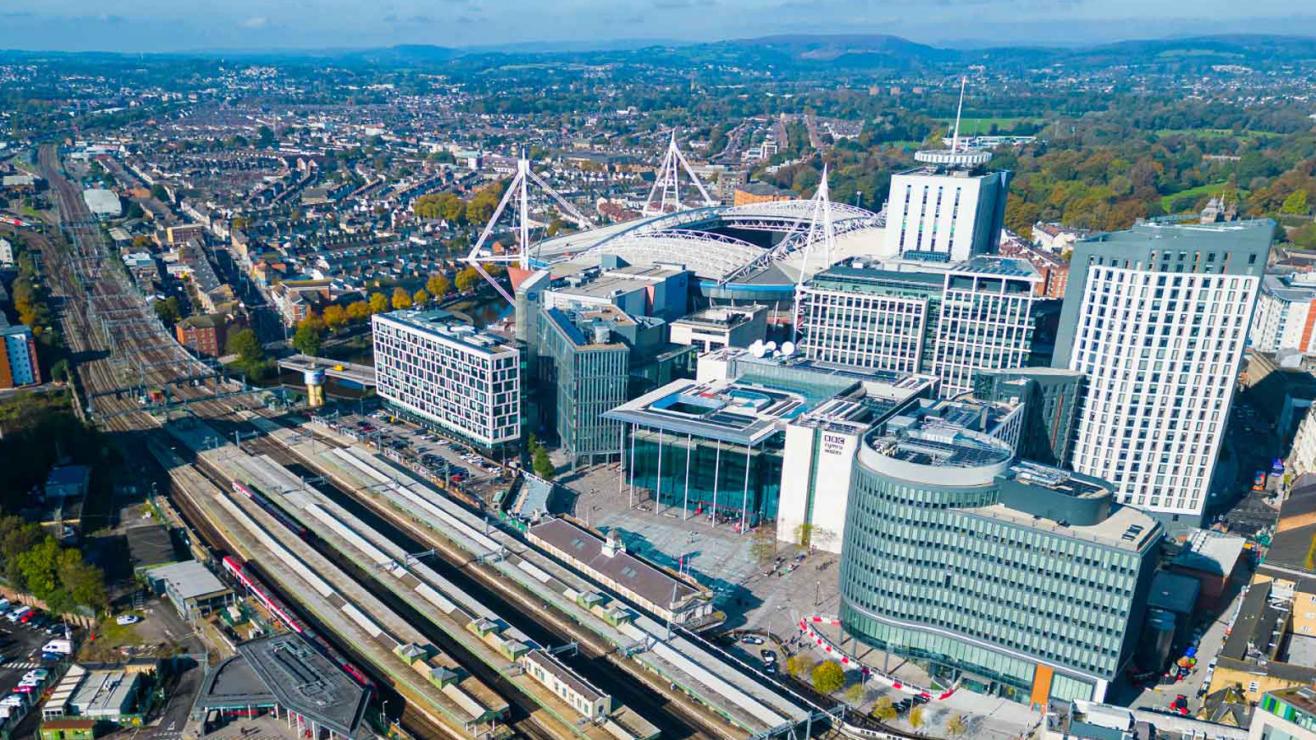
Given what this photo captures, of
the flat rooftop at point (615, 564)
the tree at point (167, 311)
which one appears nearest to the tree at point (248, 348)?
the tree at point (167, 311)

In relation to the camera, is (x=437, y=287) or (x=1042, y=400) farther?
(x=437, y=287)

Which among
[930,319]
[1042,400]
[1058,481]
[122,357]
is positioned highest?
[930,319]

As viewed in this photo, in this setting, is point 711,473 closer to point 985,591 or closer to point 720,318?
point 985,591

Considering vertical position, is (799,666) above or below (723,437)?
below

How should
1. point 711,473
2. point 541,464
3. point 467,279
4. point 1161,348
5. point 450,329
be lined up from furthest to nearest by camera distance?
point 467,279, point 450,329, point 541,464, point 711,473, point 1161,348

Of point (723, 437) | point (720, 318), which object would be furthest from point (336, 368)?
point (723, 437)

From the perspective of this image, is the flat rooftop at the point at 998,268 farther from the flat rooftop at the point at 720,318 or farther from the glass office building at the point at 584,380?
the glass office building at the point at 584,380
